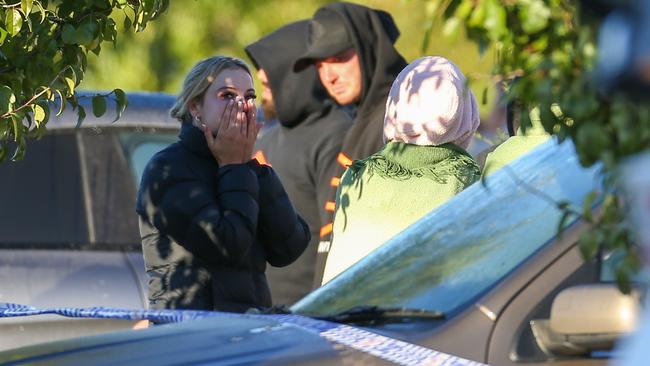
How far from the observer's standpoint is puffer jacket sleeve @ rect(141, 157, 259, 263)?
4637 mm

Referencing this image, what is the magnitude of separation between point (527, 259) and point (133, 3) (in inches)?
60.1

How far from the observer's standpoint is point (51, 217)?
6.34m

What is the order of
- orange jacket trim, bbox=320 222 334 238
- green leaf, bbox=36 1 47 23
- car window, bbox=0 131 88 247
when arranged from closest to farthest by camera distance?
green leaf, bbox=36 1 47 23
orange jacket trim, bbox=320 222 334 238
car window, bbox=0 131 88 247

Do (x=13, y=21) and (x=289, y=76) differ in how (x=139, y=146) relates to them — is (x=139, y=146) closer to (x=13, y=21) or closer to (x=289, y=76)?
(x=289, y=76)

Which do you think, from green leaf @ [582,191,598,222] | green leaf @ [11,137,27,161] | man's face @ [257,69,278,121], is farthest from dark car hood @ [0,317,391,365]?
man's face @ [257,69,278,121]

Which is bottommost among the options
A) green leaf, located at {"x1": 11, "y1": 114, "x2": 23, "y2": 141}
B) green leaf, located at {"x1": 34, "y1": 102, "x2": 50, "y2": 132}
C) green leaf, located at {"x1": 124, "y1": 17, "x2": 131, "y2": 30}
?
green leaf, located at {"x1": 11, "y1": 114, "x2": 23, "y2": 141}

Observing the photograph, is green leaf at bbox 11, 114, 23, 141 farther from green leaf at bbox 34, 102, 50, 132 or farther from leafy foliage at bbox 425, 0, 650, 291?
leafy foliage at bbox 425, 0, 650, 291

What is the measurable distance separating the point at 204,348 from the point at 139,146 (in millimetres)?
3662

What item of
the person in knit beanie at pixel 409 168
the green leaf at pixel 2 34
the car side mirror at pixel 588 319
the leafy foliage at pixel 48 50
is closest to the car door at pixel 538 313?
the car side mirror at pixel 588 319

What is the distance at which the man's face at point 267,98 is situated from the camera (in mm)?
6938

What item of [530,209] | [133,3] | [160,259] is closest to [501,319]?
[530,209]

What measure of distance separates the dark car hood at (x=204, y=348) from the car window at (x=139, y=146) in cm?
316

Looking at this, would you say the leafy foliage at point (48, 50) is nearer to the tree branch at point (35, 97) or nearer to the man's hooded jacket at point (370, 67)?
the tree branch at point (35, 97)

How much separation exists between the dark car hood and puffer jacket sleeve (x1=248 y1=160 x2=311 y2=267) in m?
1.47
